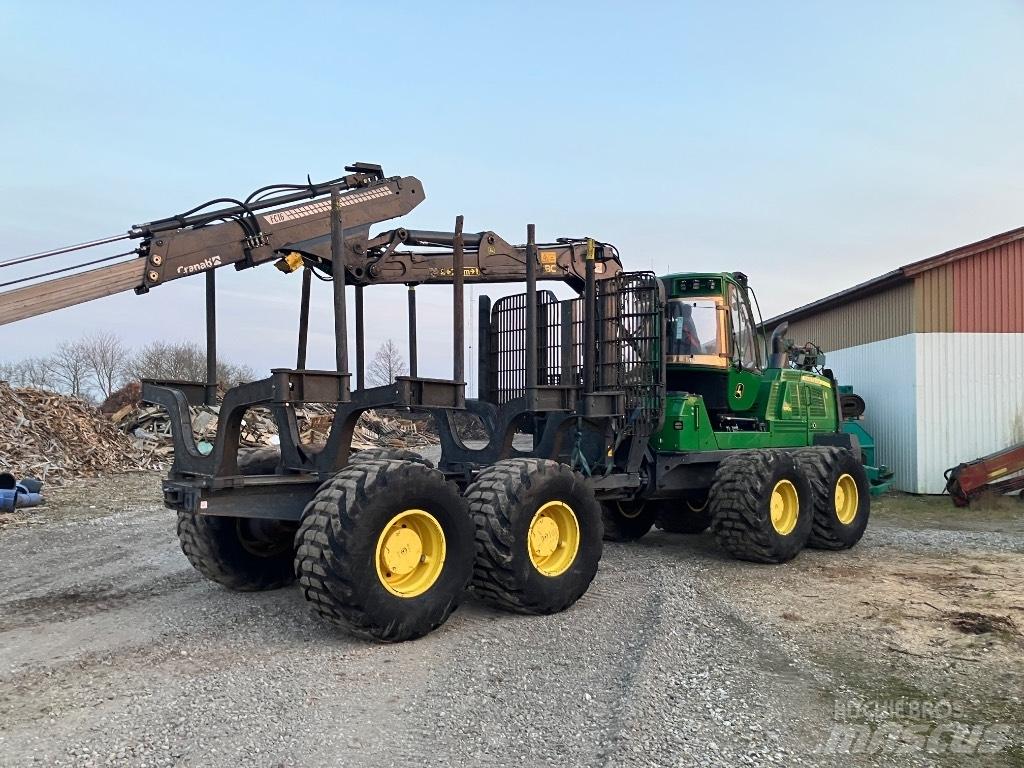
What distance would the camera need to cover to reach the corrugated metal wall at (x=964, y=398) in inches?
610

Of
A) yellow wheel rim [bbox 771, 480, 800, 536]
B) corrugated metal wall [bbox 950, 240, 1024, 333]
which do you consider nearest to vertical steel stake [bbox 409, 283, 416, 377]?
yellow wheel rim [bbox 771, 480, 800, 536]

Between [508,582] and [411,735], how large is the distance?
2.25 meters

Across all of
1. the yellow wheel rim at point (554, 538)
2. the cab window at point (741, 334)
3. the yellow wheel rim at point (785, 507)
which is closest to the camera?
the yellow wheel rim at point (554, 538)

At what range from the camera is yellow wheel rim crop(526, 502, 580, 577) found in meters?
6.79

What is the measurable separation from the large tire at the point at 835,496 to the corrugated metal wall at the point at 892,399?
6.01 m

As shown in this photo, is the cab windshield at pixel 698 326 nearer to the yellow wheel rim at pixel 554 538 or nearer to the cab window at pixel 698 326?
the cab window at pixel 698 326

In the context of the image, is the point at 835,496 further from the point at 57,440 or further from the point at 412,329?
the point at 57,440

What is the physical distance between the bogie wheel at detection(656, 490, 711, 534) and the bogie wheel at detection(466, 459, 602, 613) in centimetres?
392

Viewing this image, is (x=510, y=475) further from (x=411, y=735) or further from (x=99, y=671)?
(x=99, y=671)

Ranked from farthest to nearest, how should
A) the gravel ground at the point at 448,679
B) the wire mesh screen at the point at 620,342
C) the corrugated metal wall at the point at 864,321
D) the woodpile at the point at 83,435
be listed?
1. the woodpile at the point at 83,435
2. the corrugated metal wall at the point at 864,321
3. the wire mesh screen at the point at 620,342
4. the gravel ground at the point at 448,679

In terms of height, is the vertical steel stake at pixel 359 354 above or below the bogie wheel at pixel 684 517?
→ above

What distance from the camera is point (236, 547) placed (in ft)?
23.5

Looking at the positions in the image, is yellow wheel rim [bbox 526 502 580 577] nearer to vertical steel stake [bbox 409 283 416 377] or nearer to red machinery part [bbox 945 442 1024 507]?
vertical steel stake [bbox 409 283 416 377]

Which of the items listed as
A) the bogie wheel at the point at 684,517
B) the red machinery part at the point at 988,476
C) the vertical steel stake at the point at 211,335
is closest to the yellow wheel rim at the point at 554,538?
the vertical steel stake at the point at 211,335
